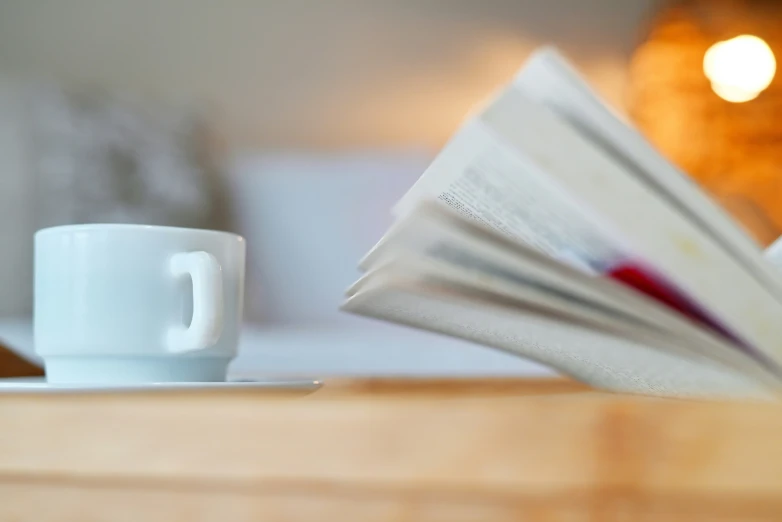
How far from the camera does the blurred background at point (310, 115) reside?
4.34 ft

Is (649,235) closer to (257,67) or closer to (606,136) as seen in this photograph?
(606,136)

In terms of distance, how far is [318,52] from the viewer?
5.08ft

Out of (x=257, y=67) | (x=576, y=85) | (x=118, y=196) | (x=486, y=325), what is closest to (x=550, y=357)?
(x=486, y=325)

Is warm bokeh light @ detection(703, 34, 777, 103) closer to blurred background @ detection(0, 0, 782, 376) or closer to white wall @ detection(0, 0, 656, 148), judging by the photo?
blurred background @ detection(0, 0, 782, 376)

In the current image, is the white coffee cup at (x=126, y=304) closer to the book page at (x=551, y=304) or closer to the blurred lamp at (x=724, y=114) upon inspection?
the book page at (x=551, y=304)

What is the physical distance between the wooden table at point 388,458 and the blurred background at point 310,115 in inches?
41.5

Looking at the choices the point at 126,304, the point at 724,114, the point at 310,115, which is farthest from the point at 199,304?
the point at 724,114

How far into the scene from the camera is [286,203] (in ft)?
4.92

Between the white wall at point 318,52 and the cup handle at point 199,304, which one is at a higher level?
the white wall at point 318,52

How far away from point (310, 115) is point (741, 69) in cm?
91

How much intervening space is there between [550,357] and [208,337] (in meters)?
0.17

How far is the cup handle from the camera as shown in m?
0.38

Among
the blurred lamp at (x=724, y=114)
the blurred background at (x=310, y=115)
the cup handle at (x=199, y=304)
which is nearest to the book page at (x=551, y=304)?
the cup handle at (x=199, y=304)

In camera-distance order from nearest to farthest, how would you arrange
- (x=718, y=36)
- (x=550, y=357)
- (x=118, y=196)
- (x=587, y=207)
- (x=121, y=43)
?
1. (x=587, y=207)
2. (x=550, y=357)
3. (x=118, y=196)
4. (x=121, y=43)
5. (x=718, y=36)
